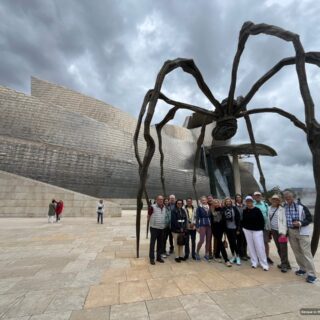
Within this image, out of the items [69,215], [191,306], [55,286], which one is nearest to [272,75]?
[191,306]

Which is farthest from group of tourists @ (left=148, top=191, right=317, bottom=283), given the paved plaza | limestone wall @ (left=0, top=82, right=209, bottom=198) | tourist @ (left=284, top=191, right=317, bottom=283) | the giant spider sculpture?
limestone wall @ (left=0, top=82, right=209, bottom=198)

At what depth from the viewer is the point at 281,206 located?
16.8ft

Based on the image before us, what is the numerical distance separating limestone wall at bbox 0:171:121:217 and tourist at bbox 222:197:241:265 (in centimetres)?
1450

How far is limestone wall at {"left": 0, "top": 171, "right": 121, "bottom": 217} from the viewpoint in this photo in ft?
54.8

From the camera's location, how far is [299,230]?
4457mm

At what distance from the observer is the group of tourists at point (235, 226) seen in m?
4.78

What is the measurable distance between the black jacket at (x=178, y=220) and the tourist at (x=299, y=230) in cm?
211

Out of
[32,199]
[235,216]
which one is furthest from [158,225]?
[32,199]

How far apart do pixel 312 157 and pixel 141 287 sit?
3.10m

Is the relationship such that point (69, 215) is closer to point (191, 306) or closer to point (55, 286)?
point (55, 286)

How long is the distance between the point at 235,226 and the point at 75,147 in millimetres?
20361

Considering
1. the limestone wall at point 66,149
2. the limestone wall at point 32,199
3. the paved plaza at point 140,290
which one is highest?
the limestone wall at point 66,149

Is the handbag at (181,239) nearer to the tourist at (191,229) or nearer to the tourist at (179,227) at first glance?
the tourist at (179,227)

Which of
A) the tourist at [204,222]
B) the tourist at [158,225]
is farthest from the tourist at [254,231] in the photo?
the tourist at [158,225]
